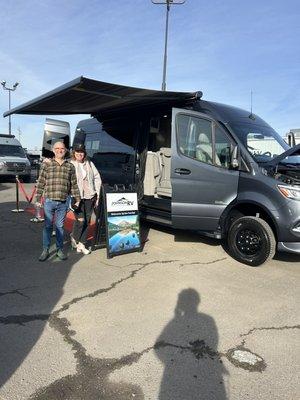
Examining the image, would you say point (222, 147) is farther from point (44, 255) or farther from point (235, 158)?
point (44, 255)

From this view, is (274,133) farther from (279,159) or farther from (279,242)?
(279,242)

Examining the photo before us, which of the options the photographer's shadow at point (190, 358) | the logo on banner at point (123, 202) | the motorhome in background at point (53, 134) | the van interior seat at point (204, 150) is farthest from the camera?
the motorhome in background at point (53, 134)

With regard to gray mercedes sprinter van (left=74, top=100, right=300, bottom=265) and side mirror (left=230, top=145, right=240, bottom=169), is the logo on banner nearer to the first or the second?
gray mercedes sprinter van (left=74, top=100, right=300, bottom=265)

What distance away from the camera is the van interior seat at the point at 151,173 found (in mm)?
8039

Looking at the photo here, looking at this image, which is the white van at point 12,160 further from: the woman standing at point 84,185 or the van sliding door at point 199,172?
the van sliding door at point 199,172

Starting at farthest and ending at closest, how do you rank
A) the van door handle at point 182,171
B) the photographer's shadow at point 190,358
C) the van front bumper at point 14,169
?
1. the van front bumper at point 14,169
2. the van door handle at point 182,171
3. the photographer's shadow at point 190,358

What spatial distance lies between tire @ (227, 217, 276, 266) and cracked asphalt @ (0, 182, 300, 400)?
0.55 feet

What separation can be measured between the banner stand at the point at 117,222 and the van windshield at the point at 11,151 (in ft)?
53.5

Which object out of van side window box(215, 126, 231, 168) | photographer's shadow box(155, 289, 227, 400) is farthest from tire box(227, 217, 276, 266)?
photographer's shadow box(155, 289, 227, 400)

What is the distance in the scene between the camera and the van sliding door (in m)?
6.52

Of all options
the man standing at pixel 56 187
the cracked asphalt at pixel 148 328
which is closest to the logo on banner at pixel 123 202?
the man standing at pixel 56 187

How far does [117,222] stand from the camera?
257 inches

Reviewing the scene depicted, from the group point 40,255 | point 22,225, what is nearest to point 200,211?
point 40,255

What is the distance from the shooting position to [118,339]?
12.5 ft
